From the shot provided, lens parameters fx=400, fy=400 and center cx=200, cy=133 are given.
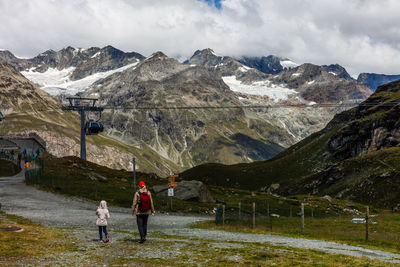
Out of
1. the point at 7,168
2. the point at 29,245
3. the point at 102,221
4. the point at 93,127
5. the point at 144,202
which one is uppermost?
the point at 93,127

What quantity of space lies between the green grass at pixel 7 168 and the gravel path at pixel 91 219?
5127 centimetres

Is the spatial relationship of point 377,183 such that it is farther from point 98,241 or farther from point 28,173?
point 98,241

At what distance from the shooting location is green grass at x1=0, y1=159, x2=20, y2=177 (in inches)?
4655

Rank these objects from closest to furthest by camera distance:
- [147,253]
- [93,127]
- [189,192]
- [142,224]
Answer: [147,253]
[142,224]
[189,192]
[93,127]

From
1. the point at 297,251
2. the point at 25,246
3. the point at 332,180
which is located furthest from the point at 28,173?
the point at 332,180

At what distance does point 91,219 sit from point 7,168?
3693 inches

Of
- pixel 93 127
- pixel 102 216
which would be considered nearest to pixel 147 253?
pixel 102 216

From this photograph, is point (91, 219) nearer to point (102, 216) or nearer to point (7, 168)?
point (102, 216)

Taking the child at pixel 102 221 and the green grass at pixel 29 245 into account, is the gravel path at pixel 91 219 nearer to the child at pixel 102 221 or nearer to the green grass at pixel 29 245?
the green grass at pixel 29 245

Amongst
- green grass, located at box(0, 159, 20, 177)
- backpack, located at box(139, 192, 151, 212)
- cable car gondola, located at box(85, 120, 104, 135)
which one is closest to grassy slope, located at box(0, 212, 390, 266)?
backpack, located at box(139, 192, 151, 212)

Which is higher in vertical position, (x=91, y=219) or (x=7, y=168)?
(x=7, y=168)

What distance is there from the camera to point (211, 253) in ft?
71.9

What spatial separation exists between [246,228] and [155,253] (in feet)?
63.0

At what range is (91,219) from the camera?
1657 inches
